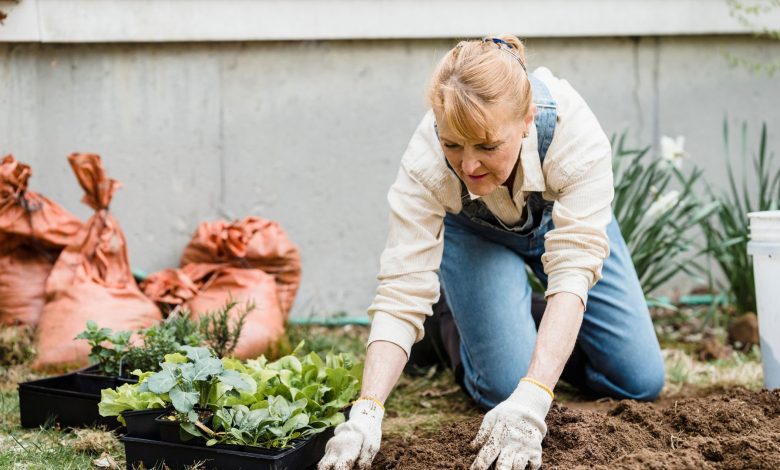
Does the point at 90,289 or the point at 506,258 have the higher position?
the point at 506,258

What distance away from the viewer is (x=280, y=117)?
3883 mm

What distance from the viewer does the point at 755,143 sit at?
4.24m

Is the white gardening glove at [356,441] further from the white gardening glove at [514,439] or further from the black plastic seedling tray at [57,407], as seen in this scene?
the black plastic seedling tray at [57,407]

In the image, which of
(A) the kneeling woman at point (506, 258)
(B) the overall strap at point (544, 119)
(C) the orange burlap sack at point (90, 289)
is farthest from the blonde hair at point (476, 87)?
(C) the orange burlap sack at point (90, 289)

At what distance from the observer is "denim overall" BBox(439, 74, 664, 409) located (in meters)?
2.78

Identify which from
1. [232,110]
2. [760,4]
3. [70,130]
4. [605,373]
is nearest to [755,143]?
[760,4]

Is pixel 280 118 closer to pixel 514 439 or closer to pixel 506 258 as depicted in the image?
pixel 506 258

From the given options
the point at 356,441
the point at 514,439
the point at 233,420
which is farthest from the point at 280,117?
the point at 514,439

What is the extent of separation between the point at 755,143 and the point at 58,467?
346cm

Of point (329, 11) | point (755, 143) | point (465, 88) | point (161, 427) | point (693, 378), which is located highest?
point (329, 11)

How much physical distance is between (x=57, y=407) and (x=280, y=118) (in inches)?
70.1

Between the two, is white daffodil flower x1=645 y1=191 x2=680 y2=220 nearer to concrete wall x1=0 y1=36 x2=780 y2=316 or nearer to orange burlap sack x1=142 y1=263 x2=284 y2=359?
concrete wall x1=0 y1=36 x2=780 y2=316

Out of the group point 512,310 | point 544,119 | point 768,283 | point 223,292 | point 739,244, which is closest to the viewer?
point 544,119

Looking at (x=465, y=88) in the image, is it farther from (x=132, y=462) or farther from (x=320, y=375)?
(x=132, y=462)
